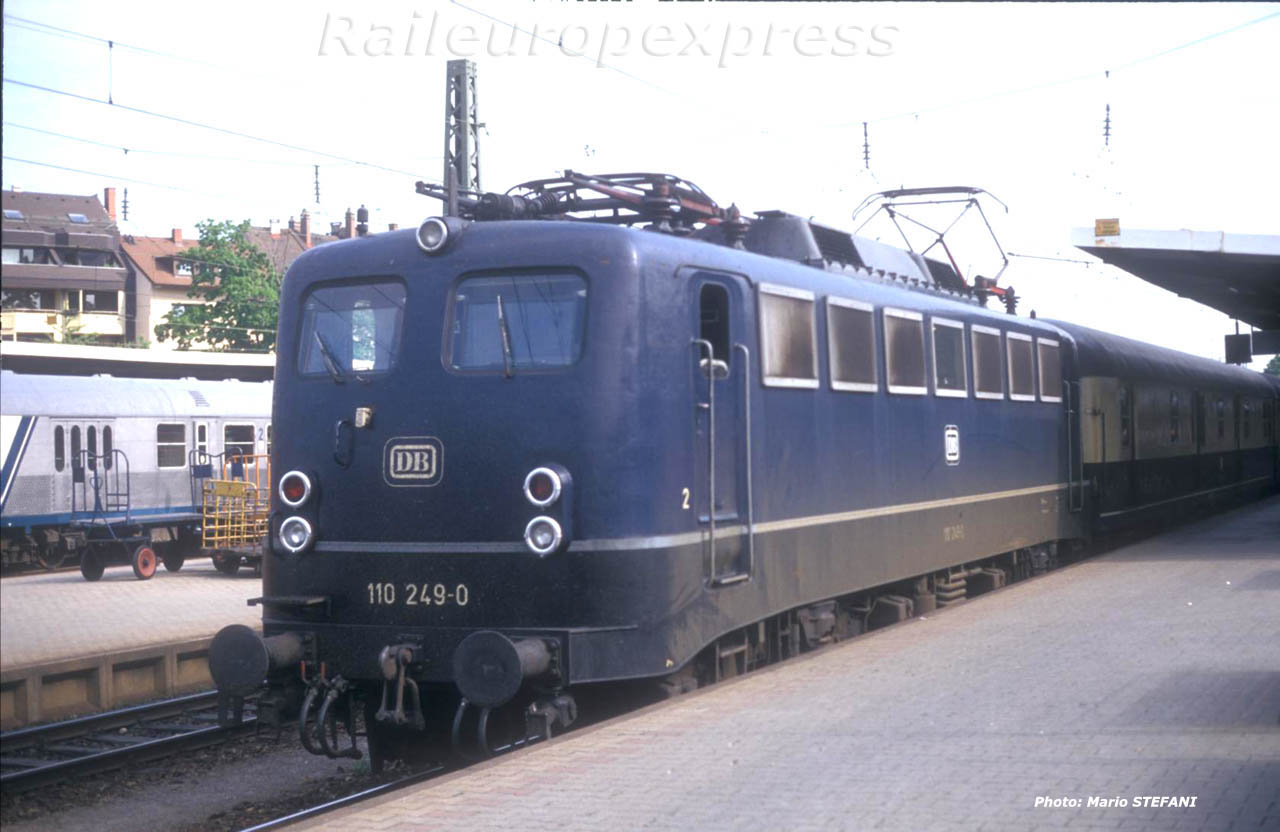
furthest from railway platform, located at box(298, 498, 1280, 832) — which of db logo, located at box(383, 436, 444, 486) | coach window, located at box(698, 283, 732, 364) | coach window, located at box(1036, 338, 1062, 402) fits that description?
coach window, located at box(1036, 338, 1062, 402)

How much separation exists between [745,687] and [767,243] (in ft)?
12.4

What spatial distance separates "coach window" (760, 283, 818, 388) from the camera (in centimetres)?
945

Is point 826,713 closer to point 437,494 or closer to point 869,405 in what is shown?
point 437,494

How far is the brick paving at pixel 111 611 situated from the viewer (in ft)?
26.2

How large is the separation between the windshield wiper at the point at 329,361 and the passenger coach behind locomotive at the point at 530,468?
23 millimetres

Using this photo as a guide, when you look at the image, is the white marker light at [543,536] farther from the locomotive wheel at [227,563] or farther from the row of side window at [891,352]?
the locomotive wheel at [227,563]

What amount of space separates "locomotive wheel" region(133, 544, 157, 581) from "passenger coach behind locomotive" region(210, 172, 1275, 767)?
51.6 ft

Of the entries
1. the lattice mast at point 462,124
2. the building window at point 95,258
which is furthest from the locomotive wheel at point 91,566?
the lattice mast at point 462,124

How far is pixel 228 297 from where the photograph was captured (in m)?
54.9

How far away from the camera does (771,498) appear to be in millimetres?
9461

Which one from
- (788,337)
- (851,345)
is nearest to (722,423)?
(788,337)

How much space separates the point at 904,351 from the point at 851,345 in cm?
128

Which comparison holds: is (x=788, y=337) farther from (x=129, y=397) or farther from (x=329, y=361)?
(x=129, y=397)

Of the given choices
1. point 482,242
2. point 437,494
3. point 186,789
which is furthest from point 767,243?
point 186,789
